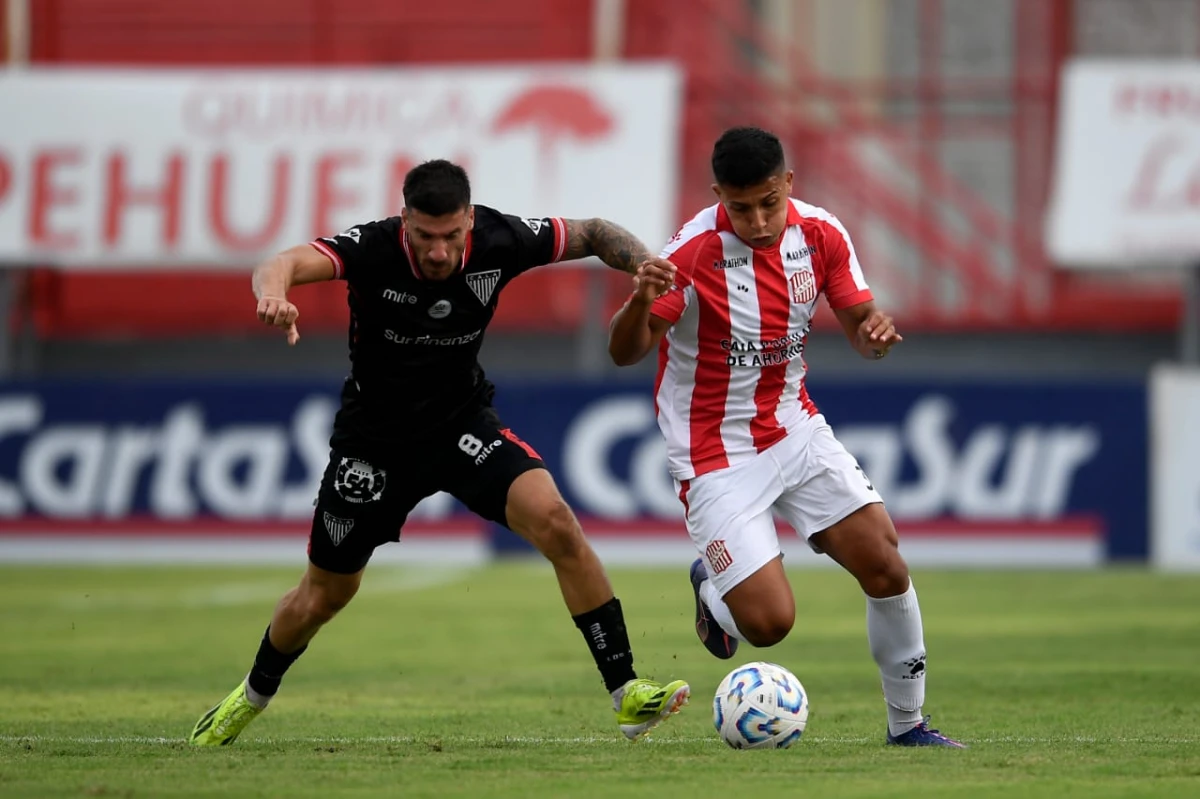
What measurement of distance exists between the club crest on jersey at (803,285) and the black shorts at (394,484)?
3.91 feet

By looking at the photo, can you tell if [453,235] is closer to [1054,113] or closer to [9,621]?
[9,621]

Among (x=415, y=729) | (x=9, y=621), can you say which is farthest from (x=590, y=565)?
(x=9, y=621)

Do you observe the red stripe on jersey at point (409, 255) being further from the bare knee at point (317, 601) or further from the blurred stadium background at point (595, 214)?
the blurred stadium background at point (595, 214)

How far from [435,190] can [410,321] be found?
56 centimetres

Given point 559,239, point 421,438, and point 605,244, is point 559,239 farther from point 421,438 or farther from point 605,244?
point 421,438

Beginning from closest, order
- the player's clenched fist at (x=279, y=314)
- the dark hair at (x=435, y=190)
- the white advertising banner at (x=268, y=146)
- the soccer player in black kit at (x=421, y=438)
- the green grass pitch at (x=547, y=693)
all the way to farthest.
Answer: the green grass pitch at (x=547, y=693) < the player's clenched fist at (x=279, y=314) < the dark hair at (x=435, y=190) < the soccer player in black kit at (x=421, y=438) < the white advertising banner at (x=268, y=146)

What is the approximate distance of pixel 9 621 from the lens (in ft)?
43.5

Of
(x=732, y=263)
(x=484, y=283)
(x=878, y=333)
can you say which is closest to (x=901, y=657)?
(x=878, y=333)

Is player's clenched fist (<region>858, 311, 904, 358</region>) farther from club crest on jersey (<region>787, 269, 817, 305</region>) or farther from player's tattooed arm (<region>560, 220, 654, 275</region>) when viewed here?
player's tattooed arm (<region>560, 220, 654, 275</region>)

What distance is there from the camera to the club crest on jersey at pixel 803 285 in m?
7.48

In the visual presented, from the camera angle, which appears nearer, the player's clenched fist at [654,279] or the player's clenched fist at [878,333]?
the player's clenched fist at [654,279]

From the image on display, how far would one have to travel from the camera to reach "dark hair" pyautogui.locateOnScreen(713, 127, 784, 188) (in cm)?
706

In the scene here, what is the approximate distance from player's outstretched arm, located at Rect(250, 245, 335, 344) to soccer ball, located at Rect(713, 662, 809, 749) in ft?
6.69

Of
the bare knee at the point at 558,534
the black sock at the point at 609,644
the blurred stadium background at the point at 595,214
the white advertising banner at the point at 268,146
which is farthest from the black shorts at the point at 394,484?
the white advertising banner at the point at 268,146
